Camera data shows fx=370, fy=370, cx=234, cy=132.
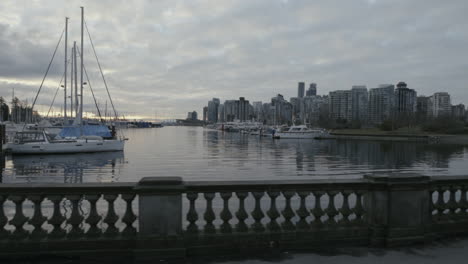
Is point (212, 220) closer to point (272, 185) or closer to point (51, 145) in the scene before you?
point (272, 185)

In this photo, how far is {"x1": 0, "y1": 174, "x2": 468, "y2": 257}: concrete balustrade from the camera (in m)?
5.59

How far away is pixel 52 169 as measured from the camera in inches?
1204

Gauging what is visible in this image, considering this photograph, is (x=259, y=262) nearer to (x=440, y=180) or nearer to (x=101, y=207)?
(x=440, y=180)

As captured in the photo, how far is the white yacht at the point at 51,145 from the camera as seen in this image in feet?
135

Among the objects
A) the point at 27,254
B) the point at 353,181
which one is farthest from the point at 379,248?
the point at 27,254

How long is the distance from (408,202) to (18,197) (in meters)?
6.21

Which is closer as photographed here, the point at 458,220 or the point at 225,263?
the point at 225,263

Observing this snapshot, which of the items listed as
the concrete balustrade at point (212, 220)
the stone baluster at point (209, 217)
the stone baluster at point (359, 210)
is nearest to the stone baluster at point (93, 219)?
the concrete balustrade at point (212, 220)

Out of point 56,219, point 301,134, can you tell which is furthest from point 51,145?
point 301,134

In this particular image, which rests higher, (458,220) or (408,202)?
(408,202)

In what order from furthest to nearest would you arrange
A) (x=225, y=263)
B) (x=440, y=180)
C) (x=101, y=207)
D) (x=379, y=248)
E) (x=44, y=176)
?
(x=44, y=176), (x=101, y=207), (x=440, y=180), (x=379, y=248), (x=225, y=263)

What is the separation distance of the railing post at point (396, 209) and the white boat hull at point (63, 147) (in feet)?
140

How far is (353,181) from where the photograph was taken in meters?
6.42

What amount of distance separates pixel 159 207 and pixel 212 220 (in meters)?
0.94
